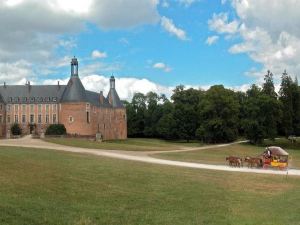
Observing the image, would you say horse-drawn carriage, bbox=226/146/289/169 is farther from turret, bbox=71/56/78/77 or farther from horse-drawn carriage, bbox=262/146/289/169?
turret, bbox=71/56/78/77

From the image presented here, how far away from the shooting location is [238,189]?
20.8 metres

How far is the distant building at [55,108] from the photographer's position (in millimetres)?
89688

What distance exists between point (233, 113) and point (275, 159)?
2118 inches

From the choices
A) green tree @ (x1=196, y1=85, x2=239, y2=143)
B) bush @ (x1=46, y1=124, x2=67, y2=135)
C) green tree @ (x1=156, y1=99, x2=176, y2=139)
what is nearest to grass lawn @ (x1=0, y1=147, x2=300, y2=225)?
green tree @ (x1=196, y1=85, x2=239, y2=143)

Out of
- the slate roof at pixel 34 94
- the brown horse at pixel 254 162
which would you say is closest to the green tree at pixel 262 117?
the slate roof at pixel 34 94

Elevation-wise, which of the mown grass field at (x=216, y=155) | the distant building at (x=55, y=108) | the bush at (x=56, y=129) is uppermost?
the distant building at (x=55, y=108)

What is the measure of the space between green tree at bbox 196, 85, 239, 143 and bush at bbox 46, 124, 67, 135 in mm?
24144

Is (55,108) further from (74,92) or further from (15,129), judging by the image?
(15,129)

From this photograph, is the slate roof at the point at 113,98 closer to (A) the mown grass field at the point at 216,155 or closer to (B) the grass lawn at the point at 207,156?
(A) the mown grass field at the point at 216,155

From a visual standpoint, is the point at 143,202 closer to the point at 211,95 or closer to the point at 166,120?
the point at 211,95

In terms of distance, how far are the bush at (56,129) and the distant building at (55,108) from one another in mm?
1622

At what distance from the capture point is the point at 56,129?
86.4m

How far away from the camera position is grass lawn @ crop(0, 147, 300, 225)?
12.9 meters

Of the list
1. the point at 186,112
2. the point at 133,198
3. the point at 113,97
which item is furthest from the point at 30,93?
the point at 133,198
